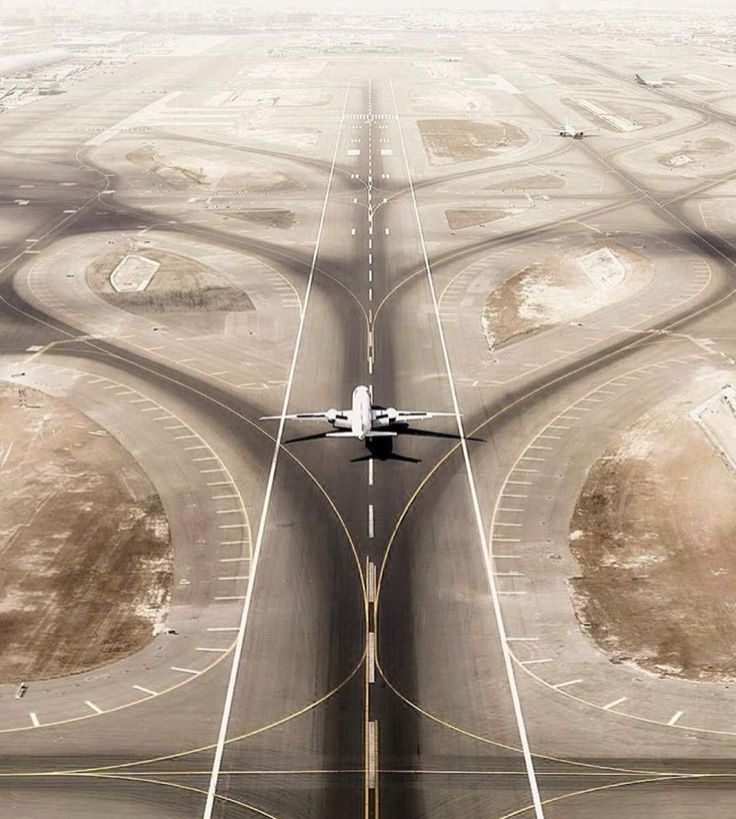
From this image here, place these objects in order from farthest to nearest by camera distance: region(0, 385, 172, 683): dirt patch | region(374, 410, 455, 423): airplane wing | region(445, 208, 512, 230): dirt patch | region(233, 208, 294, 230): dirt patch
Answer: region(445, 208, 512, 230): dirt patch → region(233, 208, 294, 230): dirt patch → region(374, 410, 455, 423): airplane wing → region(0, 385, 172, 683): dirt patch

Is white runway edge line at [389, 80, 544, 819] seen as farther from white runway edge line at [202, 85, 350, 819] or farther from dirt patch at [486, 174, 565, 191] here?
dirt patch at [486, 174, 565, 191]

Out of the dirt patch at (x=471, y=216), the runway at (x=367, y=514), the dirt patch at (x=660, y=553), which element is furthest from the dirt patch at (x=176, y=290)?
the dirt patch at (x=660, y=553)

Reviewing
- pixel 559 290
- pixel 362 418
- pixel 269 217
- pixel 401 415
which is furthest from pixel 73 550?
pixel 269 217

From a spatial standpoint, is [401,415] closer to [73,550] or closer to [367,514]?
[367,514]

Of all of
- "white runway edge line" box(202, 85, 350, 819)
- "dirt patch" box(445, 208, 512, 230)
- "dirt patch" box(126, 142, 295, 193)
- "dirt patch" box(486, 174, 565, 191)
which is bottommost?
"white runway edge line" box(202, 85, 350, 819)

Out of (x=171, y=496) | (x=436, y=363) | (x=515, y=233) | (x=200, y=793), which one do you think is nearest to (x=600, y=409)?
(x=436, y=363)

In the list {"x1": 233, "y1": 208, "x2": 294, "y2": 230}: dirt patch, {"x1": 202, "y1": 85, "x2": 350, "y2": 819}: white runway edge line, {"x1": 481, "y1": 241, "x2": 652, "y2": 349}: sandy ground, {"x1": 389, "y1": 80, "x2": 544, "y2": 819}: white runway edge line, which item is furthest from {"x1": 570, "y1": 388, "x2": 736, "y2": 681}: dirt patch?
{"x1": 233, "y1": 208, "x2": 294, "y2": 230}: dirt patch

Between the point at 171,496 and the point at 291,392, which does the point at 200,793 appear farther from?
the point at 291,392
